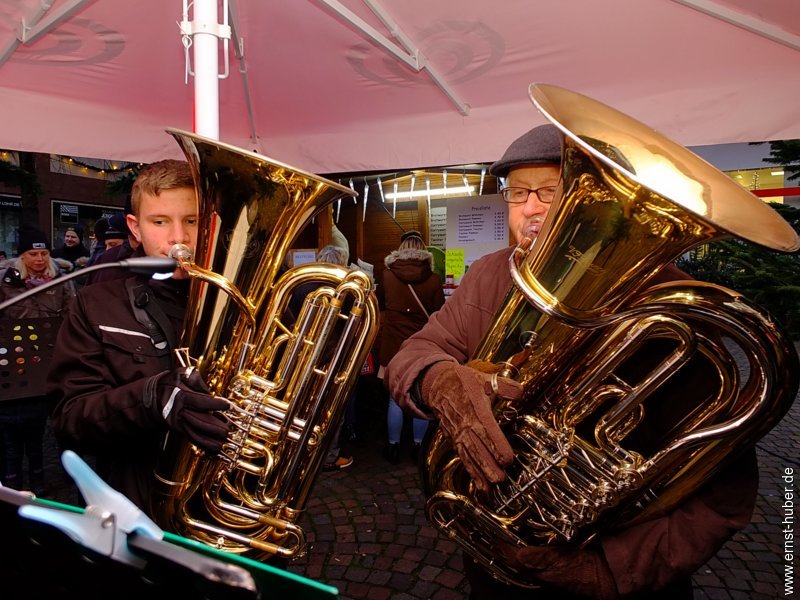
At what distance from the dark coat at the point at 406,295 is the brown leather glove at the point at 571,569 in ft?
10.8

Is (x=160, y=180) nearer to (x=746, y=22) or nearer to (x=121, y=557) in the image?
(x=121, y=557)

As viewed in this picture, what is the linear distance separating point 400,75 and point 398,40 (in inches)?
10.6

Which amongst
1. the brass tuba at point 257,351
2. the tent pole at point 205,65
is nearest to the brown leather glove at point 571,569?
the brass tuba at point 257,351

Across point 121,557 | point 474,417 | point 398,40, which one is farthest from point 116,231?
point 121,557

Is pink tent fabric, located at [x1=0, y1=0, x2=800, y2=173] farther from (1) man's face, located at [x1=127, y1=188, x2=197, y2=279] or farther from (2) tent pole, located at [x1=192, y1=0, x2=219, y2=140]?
(1) man's face, located at [x1=127, y1=188, x2=197, y2=279]

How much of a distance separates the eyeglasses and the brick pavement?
227cm

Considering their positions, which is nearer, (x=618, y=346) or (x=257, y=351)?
(x=618, y=346)

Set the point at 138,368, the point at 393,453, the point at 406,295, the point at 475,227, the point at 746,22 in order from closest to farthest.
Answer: the point at 138,368 → the point at 746,22 → the point at 393,453 → the point at 406,295 → the point at 475,227

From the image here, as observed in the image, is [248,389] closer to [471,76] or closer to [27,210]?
[471,76]

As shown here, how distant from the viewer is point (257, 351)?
1372 mm

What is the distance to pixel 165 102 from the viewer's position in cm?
336

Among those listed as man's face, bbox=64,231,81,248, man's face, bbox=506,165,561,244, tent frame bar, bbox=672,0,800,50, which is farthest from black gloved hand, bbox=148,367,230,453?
man's face, bbox=64,231,81,248

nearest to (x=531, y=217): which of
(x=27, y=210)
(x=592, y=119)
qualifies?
(x=592, y=119)

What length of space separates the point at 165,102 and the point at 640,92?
10.4 feet
